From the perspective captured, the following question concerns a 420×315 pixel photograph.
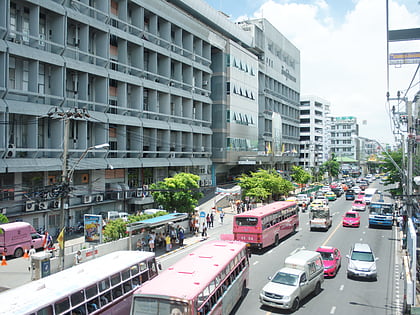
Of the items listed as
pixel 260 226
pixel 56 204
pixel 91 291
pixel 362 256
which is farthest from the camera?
pixel 56 204

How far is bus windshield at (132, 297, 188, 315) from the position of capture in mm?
11852

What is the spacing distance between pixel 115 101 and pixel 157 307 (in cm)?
3195

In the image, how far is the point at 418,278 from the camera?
663 inches

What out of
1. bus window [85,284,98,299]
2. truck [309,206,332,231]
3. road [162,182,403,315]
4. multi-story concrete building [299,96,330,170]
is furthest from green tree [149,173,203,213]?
multi-story concrete building [299,96,330,170]

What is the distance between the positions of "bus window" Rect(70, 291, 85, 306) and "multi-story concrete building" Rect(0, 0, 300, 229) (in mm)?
7891

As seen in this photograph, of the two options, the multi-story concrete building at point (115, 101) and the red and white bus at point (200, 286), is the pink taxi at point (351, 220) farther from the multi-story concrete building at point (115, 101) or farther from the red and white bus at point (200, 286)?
the red and white bus at point (200, 286)

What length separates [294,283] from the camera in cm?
1702

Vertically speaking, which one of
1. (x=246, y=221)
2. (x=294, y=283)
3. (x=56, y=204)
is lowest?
(x=294, y=283)

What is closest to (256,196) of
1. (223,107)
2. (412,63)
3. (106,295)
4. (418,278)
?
(223,107)

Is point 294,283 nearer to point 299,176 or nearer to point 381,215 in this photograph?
point 381,215

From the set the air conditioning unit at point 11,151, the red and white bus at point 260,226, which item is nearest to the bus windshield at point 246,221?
the red and white bus at point 260,226

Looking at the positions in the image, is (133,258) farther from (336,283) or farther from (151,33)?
(151,33)

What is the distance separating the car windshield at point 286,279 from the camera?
17.1 metres

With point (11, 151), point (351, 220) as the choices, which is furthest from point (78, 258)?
point (351, 220)
